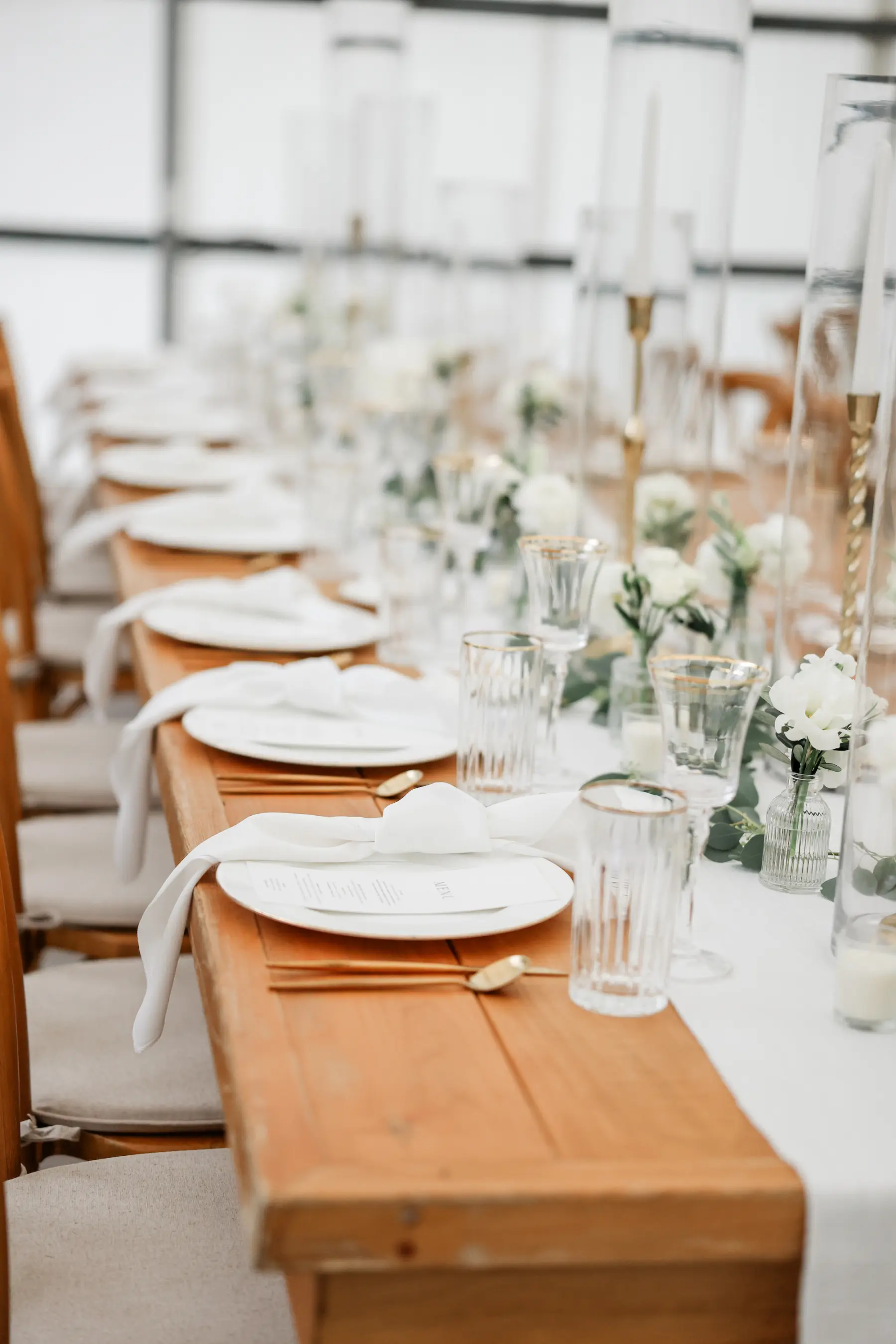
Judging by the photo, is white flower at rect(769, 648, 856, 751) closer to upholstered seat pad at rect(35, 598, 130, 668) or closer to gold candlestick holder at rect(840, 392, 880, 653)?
gold candlestick holder at rect(840, 392, 880, 653)

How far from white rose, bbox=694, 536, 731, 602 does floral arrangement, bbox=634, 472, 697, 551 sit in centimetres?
20

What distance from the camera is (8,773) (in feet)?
6.25

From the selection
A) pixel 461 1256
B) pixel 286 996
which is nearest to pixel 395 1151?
pixel 461 1256

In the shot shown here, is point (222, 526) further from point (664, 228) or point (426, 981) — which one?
point (426, 981)

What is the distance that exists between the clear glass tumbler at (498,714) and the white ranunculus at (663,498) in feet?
2.31

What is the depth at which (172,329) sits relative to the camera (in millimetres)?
7422

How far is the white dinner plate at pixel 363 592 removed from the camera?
7.15 feet

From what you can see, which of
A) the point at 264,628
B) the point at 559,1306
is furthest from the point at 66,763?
the point at 559,1306

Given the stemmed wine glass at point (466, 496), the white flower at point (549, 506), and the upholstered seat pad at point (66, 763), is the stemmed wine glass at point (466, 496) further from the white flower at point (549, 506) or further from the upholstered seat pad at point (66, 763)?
the upholstered seat pad at point (66, 763)

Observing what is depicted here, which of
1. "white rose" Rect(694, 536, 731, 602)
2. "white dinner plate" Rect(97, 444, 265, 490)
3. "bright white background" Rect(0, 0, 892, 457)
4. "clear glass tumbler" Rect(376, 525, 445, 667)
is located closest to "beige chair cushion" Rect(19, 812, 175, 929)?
"clear glass tumbler" Rect(376, 525, 445, 667)

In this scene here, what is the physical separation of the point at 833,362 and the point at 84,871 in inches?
41.7

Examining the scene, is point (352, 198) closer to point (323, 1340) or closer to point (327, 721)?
point (327, 721)

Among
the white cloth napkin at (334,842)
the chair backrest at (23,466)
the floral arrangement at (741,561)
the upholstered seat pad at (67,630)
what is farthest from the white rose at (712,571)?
the chair backrest at (23,466)

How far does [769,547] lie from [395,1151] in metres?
1.07
